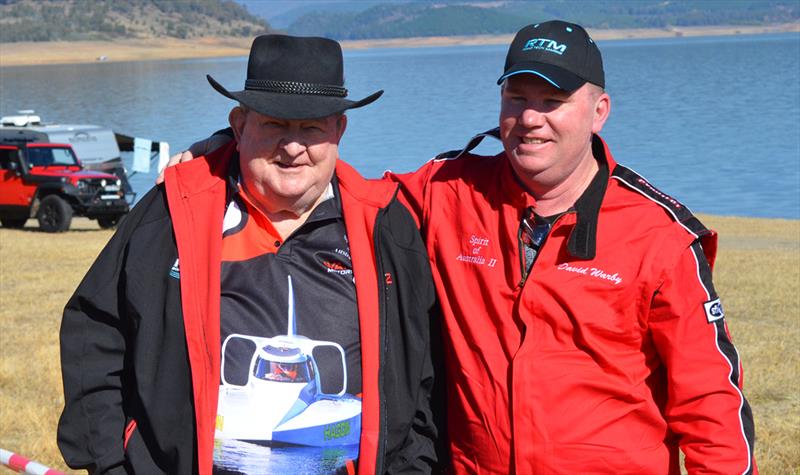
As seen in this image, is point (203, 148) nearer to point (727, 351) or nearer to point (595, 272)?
point (595, 272)

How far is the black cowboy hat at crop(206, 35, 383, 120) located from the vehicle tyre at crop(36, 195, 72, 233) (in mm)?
17504

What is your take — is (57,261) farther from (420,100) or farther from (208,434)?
(420,100)

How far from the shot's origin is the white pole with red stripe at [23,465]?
4.74 m

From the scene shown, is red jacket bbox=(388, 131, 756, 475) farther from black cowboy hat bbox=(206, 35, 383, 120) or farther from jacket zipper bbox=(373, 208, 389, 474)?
black cowboy hat bbox=(206, 35, 383, 120)

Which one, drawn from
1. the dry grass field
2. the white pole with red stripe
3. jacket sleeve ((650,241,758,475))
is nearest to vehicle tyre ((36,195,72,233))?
the dry grass field

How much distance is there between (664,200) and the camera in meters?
2.96

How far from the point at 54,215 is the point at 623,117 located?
39964 millimetres

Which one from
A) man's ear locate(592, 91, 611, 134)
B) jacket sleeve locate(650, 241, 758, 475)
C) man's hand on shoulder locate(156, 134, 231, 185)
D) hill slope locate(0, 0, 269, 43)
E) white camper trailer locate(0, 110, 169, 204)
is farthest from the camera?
hill slope locate(0, 0, 269, 43)

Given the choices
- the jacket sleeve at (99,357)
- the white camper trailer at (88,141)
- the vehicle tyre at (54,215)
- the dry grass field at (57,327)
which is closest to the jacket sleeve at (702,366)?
the jacket sleeve at (99,357)

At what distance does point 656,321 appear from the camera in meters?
2.87

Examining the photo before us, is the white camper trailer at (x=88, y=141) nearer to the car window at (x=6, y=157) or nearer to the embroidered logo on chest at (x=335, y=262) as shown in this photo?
the car window at (x=6, y=157)

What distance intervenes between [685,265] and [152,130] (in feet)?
171

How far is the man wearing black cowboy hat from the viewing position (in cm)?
284

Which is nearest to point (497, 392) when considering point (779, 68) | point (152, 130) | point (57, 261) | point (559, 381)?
point (559, 381)
